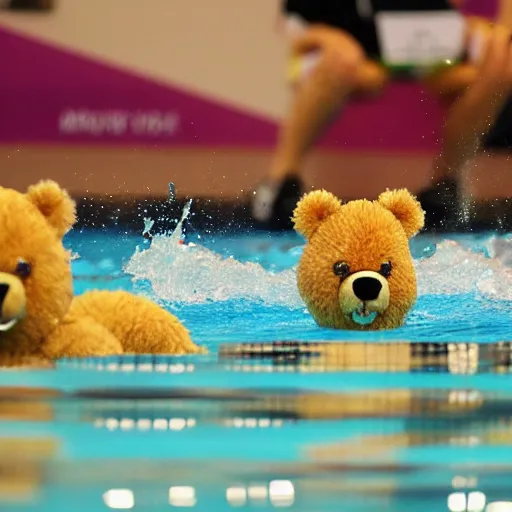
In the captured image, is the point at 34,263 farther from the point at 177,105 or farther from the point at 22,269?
the point at 177,105

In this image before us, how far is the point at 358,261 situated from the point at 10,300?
1.16ft

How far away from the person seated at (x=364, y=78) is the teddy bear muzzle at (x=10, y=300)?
36 centimetres

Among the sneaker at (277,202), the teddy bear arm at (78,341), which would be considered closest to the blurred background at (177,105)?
the sneaker at (277,202)

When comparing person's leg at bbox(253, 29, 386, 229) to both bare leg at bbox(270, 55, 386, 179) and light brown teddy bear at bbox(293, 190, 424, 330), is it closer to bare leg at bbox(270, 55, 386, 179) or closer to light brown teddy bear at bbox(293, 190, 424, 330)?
bare leg at bbox(270, 55, 386, 179)

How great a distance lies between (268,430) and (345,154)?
57 cm

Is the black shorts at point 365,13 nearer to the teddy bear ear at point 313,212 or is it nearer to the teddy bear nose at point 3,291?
the teddy bear ear at point 313,212

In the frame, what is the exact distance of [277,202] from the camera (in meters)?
1.02

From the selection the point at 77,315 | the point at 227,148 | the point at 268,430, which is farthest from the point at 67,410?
the point at 227,148

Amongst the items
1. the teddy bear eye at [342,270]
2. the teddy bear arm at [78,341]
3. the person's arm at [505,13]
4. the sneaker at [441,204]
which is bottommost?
the teddy bear arm at [78,341]

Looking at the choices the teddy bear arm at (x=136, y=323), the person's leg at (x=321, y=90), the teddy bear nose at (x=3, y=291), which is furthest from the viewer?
the person's leg at (x=321, y=90)

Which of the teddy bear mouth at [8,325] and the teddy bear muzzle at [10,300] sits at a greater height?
the teddy bear muzzle at [10,300]

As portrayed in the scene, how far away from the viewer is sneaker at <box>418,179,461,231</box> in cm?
99

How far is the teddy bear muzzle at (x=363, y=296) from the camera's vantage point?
0.88m

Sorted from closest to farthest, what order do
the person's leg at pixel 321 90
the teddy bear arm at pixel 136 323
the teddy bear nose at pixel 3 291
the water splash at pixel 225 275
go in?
1. the teddy bear nose at pixel 3 291
2. the teddy bear arm at pixel 136 323
3. the water splash at pixel 225 275
4. the person's leg at pixel 321 90
